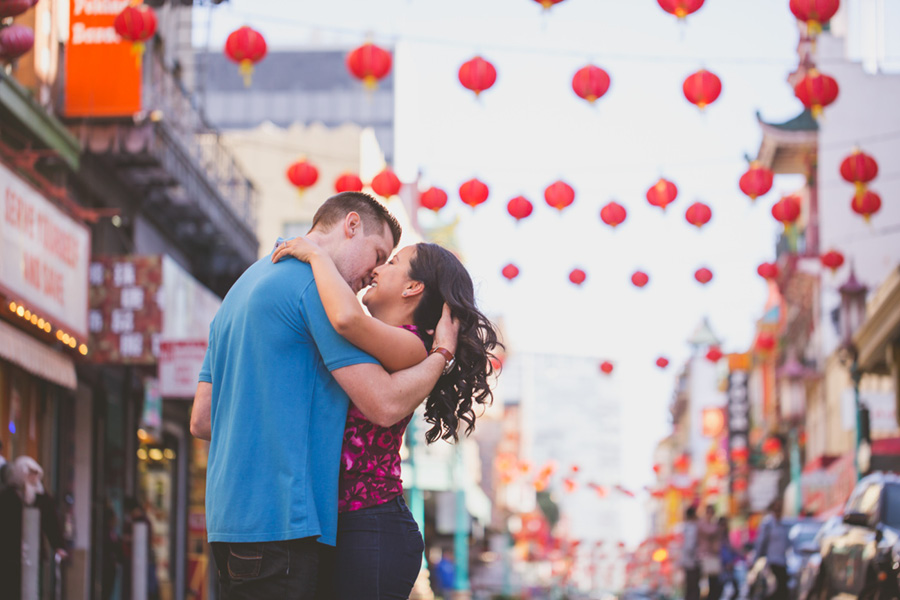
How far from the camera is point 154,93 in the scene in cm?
2072

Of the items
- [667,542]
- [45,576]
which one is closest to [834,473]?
[45,576]

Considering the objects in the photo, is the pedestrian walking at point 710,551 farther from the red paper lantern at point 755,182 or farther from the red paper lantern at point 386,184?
the red paper lantern at point 386,184

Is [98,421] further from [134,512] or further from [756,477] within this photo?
[756,477]

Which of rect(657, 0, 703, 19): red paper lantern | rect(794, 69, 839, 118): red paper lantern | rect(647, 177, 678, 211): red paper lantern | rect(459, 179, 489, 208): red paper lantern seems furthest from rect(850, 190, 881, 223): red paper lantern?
rect(657, 0, 703, 19): red paper lantern

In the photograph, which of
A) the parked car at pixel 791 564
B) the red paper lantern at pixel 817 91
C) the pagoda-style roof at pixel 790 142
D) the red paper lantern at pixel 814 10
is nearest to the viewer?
the red paper lantern at pixel 814 10

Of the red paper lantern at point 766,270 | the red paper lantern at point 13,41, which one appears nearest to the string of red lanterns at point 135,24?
the red paper lantern at point 13,41

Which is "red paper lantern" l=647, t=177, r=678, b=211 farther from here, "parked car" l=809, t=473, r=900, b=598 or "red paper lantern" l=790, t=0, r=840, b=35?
"parked car" l=809, t=473, r=900, b=598

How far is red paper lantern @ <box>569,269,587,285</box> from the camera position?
23.1 m

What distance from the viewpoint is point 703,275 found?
23.7 m

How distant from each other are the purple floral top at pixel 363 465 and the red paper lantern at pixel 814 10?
32.4ft

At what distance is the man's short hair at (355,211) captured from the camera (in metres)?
4.28

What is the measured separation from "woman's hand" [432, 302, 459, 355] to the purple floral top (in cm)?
27

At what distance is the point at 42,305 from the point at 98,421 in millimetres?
5126

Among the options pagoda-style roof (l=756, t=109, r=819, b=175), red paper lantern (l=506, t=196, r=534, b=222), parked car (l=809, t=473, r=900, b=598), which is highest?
pagoda-style roof (l=756, t=109, r=819, b=175)
